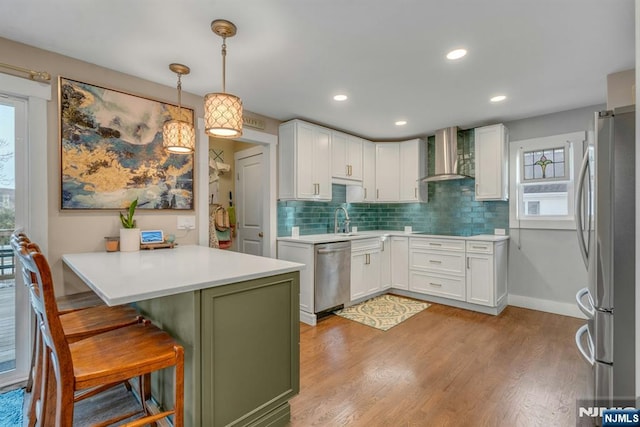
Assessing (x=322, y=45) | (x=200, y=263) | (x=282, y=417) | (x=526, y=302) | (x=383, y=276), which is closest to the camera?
(x=282, y=417)

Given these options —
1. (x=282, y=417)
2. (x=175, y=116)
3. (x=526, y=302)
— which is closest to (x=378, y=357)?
(x=282, y=417)

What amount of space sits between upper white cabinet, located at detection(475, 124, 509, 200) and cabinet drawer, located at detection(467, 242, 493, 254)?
2.18ft

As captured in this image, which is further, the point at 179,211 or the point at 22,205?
the point at 179,211

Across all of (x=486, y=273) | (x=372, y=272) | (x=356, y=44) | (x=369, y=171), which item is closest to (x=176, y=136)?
(x=356, y=44)

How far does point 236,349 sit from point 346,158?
130 inches

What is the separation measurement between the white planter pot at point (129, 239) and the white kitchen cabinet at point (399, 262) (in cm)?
322

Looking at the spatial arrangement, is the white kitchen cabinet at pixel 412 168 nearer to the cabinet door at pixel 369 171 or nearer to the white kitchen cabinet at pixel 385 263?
the cabinet door at pixel 369 171

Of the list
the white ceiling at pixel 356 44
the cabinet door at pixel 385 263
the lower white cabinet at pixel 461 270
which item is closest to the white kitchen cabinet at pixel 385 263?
the cabinet door at pixel 385 263

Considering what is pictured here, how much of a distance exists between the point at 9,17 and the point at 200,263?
1.89 m

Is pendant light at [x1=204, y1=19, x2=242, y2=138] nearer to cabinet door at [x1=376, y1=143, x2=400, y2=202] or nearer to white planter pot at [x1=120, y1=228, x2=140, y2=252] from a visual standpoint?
white planter pot at [x1=120, y1=228, x2=140, y2=252]

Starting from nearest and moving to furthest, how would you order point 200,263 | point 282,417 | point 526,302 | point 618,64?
1. point 282,417
2. point 200,263
3. point 618,64
4. point 526,302

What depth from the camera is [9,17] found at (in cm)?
185

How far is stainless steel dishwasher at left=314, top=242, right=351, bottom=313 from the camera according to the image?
3443 millimetres

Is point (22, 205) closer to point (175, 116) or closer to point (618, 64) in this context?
point (175, 116)
